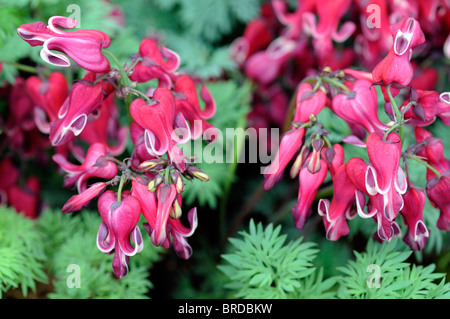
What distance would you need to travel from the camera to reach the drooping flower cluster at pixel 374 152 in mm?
595

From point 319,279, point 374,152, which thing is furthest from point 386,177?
point 319,279

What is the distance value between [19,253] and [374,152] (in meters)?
0.62

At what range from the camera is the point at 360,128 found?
70 cm

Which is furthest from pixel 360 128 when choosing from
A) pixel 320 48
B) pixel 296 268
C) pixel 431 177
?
pixel 320 48

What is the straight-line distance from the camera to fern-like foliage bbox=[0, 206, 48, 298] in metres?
0.74

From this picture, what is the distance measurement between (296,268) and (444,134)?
55 cm

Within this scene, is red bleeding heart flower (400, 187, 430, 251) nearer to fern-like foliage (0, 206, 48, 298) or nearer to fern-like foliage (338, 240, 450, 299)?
fern-like foliage (338, 240, 450, 299)

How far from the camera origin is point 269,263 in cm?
74

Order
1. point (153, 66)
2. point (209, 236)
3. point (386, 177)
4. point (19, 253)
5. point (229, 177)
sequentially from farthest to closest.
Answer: point (209, 236) → point (229, 177) → point (19, 253) → point (153, 66) → point (386, 177)

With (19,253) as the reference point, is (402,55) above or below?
above

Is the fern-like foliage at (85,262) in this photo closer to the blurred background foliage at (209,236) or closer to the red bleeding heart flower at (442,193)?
the blurred background foliage at (209,236)

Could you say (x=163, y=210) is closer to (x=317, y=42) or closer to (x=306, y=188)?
(x=306, y=188)

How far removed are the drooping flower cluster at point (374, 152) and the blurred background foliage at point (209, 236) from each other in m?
0.08
